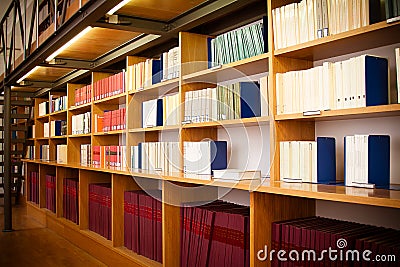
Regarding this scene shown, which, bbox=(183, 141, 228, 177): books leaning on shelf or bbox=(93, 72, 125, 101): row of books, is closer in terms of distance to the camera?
bbox=(183, 141, 228, 177): books leaning on shelf

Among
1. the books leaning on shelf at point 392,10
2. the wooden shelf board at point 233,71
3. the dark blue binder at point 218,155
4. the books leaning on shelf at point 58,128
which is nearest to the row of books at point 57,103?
the books leaning on shelf at point 58,128

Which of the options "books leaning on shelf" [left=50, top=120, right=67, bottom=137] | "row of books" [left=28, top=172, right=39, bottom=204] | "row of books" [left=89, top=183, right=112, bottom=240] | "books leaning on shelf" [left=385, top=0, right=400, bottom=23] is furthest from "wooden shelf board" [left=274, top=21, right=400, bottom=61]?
"row of books" [left=28, top=172, right=39, bottom=204]

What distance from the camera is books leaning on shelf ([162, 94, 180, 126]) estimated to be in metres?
3.40

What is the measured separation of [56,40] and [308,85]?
2348 mm

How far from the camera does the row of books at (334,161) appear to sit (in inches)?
78.4

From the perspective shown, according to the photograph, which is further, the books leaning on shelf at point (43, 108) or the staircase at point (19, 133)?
the staircase at point (19, 133)

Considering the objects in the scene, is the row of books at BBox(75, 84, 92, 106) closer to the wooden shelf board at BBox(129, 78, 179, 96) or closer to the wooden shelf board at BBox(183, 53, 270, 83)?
the wooden shelf board at BBox(129, 78, 179, 96)

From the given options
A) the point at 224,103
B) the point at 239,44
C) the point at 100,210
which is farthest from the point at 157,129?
the point at 100,210

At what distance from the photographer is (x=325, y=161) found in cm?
225

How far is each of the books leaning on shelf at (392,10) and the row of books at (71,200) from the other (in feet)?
14.6

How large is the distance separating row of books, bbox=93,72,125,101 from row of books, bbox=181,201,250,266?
161 cm

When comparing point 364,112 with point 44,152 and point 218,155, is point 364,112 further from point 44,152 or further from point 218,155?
point 44,152

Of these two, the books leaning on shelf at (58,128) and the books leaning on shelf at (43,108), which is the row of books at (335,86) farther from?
the books leaning on shelf at (43,108)

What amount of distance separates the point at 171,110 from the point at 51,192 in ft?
12.2
